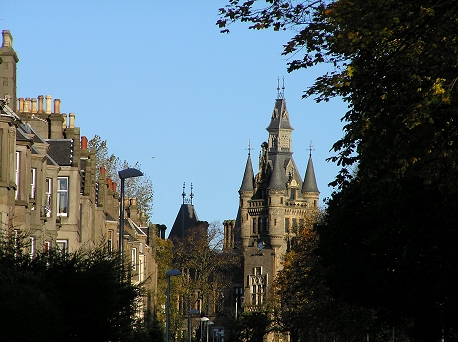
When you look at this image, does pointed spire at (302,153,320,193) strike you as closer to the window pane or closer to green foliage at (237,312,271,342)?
green foliage at (237,312,271,342)

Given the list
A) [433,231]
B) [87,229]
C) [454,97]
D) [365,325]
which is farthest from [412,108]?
[365,325]

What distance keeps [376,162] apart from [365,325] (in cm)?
3555

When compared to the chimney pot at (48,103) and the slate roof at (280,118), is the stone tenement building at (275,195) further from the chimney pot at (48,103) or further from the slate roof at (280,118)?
the chimney pot at (48,103)

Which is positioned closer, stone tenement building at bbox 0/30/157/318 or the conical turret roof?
stone tenement building at bbox 0/30/157/318

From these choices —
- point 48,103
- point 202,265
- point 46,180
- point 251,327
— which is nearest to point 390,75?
point 46,180

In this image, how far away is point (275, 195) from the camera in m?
188

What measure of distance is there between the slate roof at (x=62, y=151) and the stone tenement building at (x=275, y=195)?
138863 mm

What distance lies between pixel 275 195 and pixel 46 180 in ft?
488

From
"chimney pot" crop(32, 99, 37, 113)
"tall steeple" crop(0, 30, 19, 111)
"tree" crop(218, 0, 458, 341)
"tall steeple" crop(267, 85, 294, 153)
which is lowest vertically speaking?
"tree" crop(218, 0, 458, 341)

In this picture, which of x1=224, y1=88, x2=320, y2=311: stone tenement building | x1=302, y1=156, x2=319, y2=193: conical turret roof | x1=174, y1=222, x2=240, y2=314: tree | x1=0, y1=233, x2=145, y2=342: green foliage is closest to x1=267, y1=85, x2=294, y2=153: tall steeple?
x1=224, y1=88, x2=320, y2=311: stone tenement building

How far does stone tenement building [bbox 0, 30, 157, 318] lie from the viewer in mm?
29969

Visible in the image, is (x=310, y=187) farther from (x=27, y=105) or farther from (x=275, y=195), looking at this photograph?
(x=27, y=105)

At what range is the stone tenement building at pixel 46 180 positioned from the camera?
2997 centimetres

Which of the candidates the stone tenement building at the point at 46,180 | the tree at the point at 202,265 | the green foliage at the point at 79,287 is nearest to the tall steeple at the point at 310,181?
the tree at the point at 202,265
